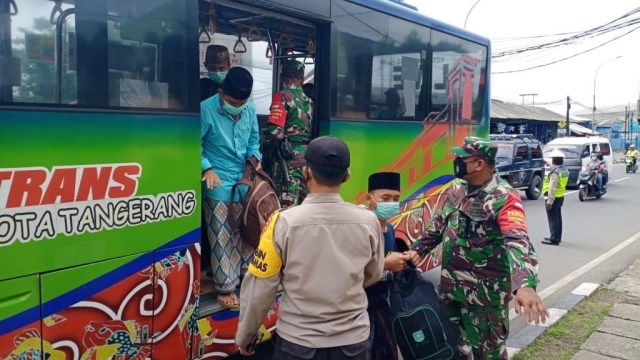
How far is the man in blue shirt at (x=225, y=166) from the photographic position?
3790 mm

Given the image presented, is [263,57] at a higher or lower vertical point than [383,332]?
higher

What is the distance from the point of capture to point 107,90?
293 centimetres

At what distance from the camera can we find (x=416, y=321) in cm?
298

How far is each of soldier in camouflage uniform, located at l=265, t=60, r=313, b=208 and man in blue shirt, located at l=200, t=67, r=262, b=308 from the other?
572 millimetres

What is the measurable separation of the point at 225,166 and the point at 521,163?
1365 centimetres

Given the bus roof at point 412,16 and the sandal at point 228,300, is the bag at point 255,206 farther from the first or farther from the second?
the bus roof at point 412,16

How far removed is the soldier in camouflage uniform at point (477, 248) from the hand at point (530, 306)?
331 millimetres

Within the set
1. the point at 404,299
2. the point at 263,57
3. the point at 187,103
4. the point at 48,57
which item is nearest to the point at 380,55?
the point at 263,57

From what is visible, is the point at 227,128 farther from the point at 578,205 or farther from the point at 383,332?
the point at 578,205

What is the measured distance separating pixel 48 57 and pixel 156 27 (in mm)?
671

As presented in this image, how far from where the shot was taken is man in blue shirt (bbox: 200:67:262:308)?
379 centimetres

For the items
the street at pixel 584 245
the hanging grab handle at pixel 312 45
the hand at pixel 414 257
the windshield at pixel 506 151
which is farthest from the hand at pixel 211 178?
the windshield at pixel 506 151

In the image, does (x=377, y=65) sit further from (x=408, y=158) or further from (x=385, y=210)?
(x=385, y=210)

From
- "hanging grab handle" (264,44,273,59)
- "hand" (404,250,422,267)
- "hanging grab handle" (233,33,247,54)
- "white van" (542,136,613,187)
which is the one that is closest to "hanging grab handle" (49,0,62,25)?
"hand" (404,250,422,267)
